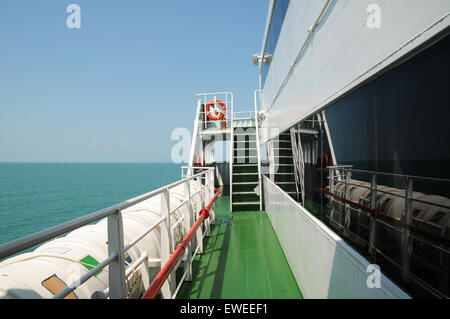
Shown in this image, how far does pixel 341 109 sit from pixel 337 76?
30 centimetres

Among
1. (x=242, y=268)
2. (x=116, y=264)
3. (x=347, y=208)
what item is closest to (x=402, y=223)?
(x=347, y=208)

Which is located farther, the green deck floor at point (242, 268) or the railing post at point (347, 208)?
the green deck floor at point (242, 268)

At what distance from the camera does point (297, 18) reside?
3193mm

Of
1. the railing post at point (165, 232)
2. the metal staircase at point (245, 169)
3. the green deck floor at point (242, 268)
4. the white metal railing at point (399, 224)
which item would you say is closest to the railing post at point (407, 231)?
the white metal railing at point (399, 224)

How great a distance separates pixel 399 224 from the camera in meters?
1.14

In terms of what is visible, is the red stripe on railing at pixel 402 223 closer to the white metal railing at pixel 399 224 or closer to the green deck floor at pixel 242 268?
the white metal railing at pixel 399 224

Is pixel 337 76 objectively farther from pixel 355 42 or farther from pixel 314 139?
pixel 314 139

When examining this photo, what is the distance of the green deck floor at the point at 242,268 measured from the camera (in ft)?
9.56

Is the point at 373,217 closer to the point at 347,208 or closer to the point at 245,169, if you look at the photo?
the point at 347,208

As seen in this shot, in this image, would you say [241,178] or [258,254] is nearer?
[258,254]

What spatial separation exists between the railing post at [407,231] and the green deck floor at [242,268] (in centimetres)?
200

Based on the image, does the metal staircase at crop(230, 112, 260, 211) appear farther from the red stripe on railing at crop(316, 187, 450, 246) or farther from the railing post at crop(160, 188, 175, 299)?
the red stripe on railing at crop(316, 187, 450, 246)

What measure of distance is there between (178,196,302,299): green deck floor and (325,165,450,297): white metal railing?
5.40ft
